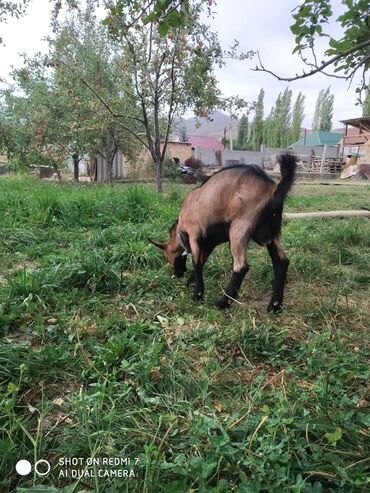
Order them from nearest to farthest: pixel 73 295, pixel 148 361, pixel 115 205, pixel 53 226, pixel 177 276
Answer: pixel 148 361
pixel 73 295
pixel 177 276
pixel 53 226
pixel 115 205

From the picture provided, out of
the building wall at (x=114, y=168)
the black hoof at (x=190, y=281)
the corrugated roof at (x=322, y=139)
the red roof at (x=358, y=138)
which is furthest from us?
the corrugated roof at (x=322, y=139)

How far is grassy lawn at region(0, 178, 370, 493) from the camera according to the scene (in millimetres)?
1767

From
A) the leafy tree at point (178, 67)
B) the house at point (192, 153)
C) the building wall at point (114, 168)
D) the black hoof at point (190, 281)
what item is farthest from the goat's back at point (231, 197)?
the house at point (192, 153)

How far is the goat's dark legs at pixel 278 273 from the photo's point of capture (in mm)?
3781

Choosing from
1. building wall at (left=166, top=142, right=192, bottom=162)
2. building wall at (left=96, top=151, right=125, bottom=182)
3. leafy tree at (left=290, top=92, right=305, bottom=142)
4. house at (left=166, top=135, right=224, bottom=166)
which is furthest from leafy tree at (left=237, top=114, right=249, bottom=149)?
building wall at (left=96, top=151, right=125, bottom=182)

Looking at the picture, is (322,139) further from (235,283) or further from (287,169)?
(235,283)

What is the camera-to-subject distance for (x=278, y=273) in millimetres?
3873

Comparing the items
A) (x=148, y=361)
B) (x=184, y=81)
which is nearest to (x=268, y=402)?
(x=148, y=361)

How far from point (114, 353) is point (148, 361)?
0.25 m

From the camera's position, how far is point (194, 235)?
4184mm

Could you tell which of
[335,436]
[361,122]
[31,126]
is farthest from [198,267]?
[361,122]

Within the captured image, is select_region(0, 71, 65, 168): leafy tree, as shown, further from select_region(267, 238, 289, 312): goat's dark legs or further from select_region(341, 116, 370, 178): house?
select_region(341, 116, 370, 178): house

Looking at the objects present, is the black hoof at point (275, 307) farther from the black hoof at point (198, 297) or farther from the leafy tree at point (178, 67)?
the leafy tree at point (178, 67)

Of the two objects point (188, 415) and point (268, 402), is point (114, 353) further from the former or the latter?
point (268, 402)
